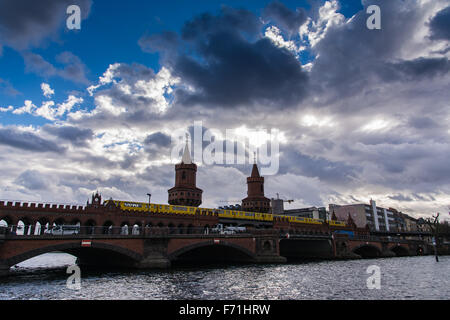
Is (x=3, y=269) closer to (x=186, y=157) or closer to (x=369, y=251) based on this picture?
(x=186, y=157)

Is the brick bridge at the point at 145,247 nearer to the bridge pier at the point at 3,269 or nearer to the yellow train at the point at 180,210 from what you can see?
the bridge pier at the point at 3,269

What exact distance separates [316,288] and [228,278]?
36.9ft

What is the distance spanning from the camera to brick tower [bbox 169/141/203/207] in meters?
87.9

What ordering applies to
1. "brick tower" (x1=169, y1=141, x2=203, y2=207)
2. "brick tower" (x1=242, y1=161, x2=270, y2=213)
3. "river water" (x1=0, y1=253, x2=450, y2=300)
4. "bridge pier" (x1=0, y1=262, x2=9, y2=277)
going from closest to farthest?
1. "river water" (x1=0, y1=253, x2=450, y2=300)
2. "bridge pier" (x1=0, y1=262, x2=9, y2=277)
3. "brick tower" (x1=169, y1=141, x2=203, y2=207)
4. "brick tower" (x1=242, y1=161, x2=270, y2=213)

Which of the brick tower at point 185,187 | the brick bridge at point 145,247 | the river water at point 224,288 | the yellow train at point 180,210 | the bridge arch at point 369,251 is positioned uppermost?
the brick tower at point 185,187

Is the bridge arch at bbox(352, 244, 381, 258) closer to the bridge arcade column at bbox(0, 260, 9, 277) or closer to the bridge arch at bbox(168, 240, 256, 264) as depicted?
the bridge arch at bbox(168, 240, 256, 264)

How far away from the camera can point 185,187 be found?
88.9 metres

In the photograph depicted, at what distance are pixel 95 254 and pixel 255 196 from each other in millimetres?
69166

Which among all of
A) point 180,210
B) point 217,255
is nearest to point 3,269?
point 180,210

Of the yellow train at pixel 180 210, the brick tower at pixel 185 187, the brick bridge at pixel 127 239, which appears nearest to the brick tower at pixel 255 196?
the yellow train at pixel 180 210

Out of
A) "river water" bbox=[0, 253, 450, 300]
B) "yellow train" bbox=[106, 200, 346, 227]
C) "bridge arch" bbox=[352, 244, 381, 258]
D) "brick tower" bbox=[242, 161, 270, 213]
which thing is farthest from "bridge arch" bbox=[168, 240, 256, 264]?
"bridge arch" bbox=[352, 244, 381, 258]

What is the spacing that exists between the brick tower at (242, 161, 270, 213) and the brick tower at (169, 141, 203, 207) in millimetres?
25153

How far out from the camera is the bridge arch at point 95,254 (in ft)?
114

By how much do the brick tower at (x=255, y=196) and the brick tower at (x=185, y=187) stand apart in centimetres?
2515
